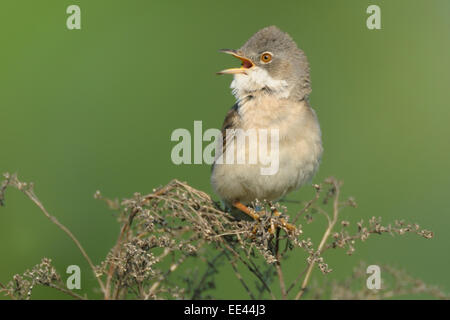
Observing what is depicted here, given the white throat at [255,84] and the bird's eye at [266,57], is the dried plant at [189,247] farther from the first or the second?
the bird's eye at [266,57]

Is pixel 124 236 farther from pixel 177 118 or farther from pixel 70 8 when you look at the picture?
pixel 70 8

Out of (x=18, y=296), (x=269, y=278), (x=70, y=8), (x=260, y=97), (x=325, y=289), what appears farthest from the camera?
(x=70, y=8)

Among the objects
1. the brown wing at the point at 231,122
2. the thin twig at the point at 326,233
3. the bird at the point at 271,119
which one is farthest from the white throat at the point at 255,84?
the thin twig at the point at 326,233

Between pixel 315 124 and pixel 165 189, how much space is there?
5.53ft

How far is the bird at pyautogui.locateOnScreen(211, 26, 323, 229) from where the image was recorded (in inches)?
148

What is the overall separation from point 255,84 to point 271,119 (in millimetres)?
322

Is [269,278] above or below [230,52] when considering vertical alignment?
below

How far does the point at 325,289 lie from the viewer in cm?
257

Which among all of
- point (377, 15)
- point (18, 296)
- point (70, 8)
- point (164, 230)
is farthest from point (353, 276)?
point (70, 8)

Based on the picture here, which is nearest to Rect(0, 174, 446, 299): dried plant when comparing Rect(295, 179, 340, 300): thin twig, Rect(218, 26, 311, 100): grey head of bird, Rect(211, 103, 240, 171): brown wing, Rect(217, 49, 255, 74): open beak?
Rect(295, 179, 340, 300): thin twig

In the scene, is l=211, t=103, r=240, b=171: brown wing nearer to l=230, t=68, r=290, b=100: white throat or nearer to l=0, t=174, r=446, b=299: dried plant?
l=230, t=68, r=290, b=100: white throat

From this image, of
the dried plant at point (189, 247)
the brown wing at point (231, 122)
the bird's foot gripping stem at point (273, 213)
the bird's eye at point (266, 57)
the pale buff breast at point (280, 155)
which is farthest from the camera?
the bird's eye at point (266, 57)

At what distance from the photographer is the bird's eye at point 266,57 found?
13.4 feet

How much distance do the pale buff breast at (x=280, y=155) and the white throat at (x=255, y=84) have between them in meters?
0.07
